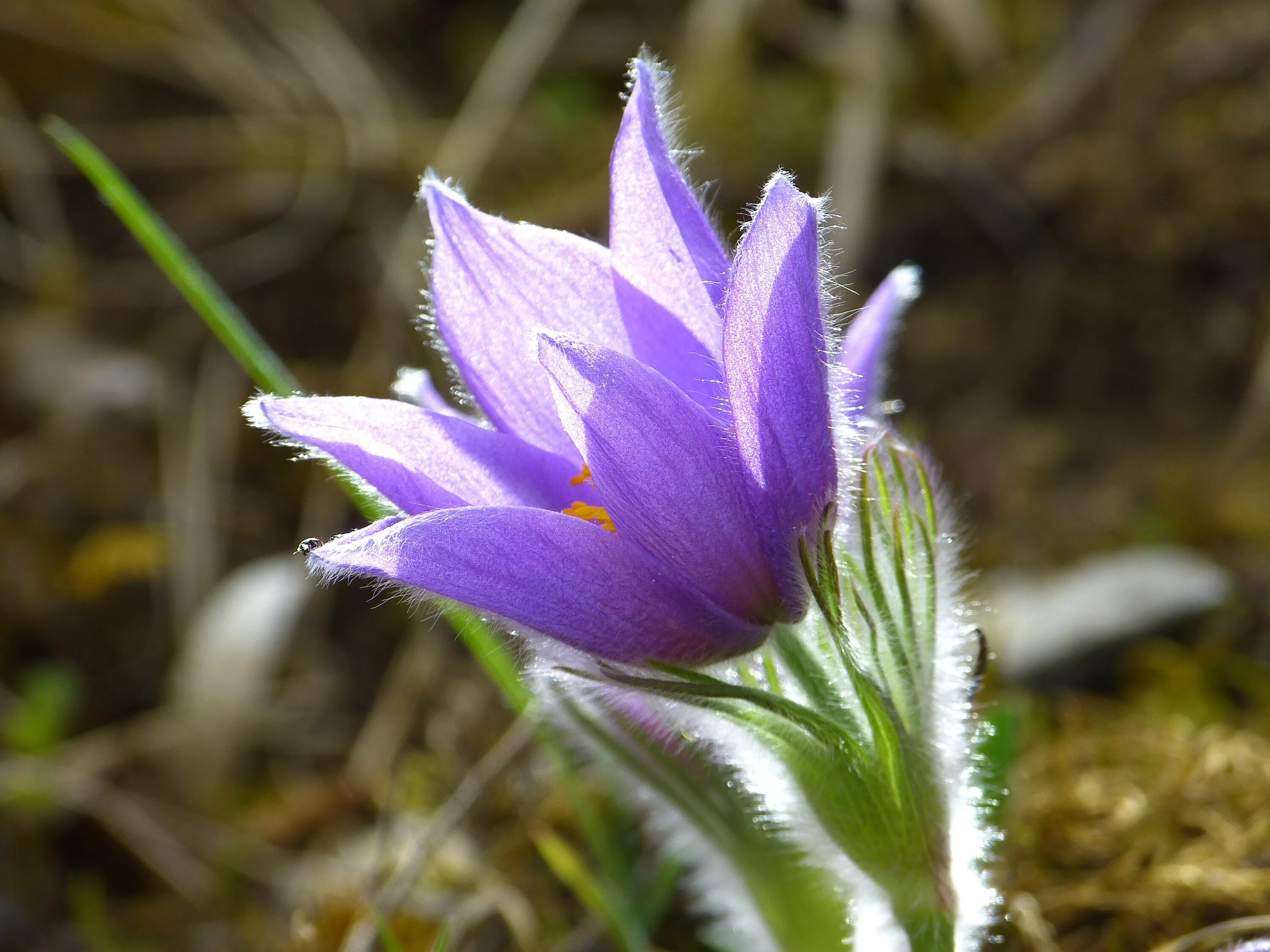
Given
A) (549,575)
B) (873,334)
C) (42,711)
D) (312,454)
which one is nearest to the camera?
(549,575)

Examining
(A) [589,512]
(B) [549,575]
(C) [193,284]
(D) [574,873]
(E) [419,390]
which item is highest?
(C) [193,284]

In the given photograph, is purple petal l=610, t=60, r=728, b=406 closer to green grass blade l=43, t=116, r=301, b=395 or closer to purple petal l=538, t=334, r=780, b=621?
purple petal l=538, t=334, r=780, b=621

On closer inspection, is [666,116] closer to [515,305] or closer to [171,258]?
[515,305]

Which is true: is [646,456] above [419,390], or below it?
below

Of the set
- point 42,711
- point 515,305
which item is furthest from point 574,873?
point 42,711

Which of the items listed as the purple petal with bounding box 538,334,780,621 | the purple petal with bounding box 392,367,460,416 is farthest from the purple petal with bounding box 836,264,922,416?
the purple petal with bounding box 392,367,460,416

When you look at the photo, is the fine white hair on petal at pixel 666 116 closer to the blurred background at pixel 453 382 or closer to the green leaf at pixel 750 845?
the green leaf at pixel 750 845
